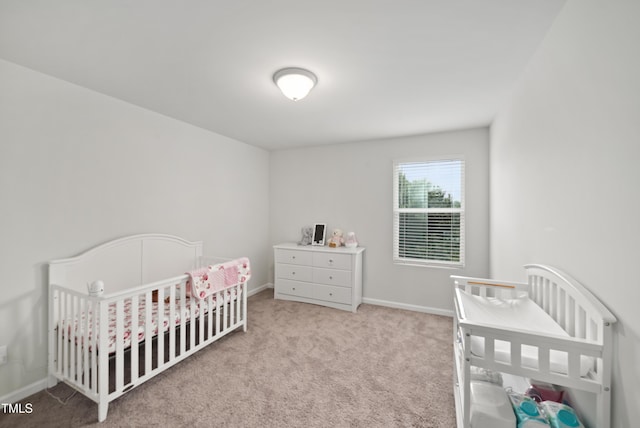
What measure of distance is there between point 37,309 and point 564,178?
3.38 metres

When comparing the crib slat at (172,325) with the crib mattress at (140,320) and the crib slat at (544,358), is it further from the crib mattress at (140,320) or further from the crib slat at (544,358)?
the crib slat at (544,358)

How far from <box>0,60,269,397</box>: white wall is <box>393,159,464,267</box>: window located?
2.54 m

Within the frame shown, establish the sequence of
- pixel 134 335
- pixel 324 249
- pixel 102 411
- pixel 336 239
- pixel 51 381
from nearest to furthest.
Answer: pixel 102 411 < pixel 134 335 < pixel 51 381 < pixel 324 249 < pixel 336 239

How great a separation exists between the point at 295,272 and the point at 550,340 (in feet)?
9.72

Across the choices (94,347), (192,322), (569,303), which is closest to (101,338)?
(94,347)

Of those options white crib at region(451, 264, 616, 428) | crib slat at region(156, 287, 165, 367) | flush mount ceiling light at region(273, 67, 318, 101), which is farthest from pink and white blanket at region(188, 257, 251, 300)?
white crib at region(451, 264, 616, 428)

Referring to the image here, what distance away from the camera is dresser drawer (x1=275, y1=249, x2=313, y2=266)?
3684mm

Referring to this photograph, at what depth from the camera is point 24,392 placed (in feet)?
6.07

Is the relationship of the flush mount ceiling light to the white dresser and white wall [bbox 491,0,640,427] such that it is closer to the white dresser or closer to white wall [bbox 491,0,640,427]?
white wall [bbox 491,0,640,427]

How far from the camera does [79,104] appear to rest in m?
2.15

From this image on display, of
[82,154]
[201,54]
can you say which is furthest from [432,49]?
[82,154]

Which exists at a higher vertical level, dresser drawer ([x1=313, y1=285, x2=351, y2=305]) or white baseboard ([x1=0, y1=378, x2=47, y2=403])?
dresser drawer ([x1=313, y1=285, x2=351, y2=305])

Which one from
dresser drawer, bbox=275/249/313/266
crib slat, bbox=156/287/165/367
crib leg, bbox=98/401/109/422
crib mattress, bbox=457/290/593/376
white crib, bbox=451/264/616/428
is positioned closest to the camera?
white crib, bbox=451/264/616/428

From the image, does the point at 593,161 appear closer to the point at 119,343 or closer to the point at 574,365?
the point at 574,365
